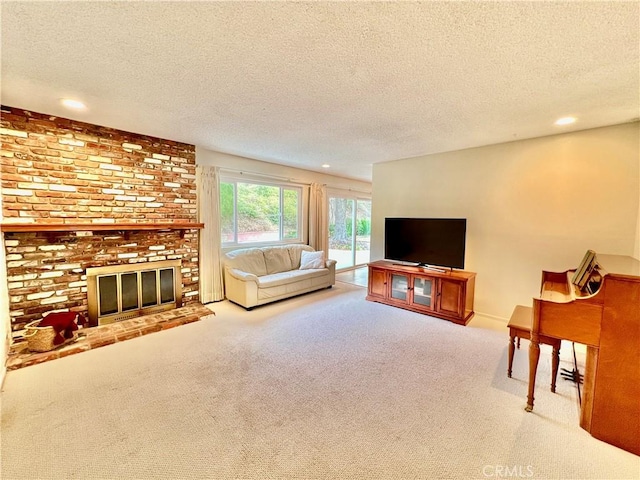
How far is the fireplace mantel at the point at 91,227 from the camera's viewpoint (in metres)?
2.66

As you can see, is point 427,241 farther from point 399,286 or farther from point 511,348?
point 511,348

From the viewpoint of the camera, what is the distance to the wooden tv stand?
363cm

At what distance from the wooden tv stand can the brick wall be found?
3.25 meters

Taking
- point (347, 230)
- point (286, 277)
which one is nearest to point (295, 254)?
point (286, 277)

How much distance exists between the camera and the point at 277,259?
5.02m

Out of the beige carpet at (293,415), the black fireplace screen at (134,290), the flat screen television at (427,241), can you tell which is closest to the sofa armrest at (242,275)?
the black fireplace screen at (134,290)

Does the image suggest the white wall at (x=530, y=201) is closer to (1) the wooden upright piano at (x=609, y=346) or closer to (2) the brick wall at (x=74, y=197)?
(1) the wooden upright piano at (x=609, y=346)

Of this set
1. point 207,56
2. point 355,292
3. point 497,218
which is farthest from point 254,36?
point 355,292

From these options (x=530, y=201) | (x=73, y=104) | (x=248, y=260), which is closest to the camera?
(x=73, y=104)

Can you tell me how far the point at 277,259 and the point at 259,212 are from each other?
1005 millimetres

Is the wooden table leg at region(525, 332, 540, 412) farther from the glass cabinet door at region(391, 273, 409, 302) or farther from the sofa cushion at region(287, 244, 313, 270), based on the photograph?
the sofa cushion at region(287, 244, 313, 270)

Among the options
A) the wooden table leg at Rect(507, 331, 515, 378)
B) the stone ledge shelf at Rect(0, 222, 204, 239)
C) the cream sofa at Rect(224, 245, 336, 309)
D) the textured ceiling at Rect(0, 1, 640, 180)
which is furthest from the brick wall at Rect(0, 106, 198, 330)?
the wooden table leg at Rect(507, 331, 515, 378)

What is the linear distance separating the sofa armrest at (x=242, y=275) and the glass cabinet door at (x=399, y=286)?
2.12m

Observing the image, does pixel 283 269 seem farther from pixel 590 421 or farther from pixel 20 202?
pixel 590 421
